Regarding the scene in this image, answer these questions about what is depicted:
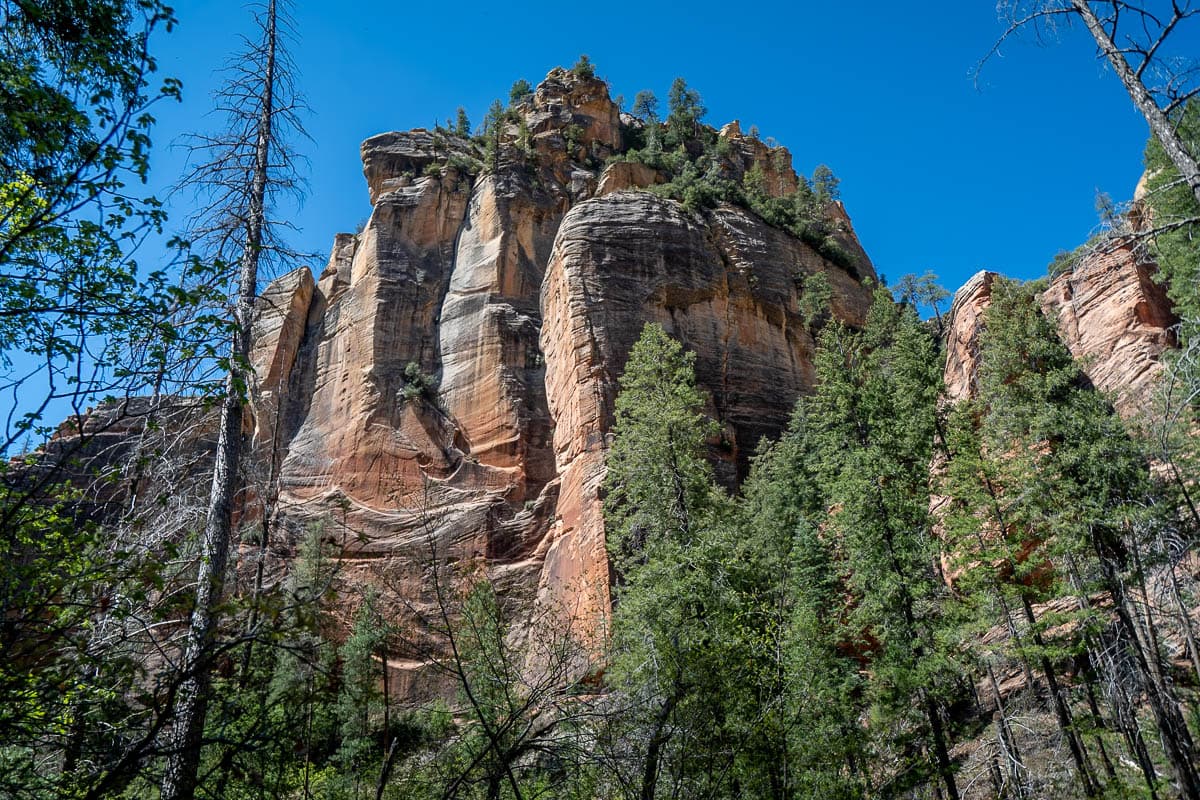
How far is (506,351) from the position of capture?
128ft

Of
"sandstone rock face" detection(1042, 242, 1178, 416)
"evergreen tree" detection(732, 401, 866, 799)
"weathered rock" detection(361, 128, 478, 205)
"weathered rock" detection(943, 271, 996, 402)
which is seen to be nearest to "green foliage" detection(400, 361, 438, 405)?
"weathered rock" detection(361, 128, 478, 205)

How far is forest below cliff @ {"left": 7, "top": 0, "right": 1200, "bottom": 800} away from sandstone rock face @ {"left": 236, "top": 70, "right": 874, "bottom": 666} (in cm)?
21

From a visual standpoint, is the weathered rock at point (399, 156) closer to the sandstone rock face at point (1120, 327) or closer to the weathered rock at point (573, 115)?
the weathered rock at point (573, 115)

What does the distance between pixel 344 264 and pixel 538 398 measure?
15.9m

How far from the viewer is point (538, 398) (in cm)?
3769

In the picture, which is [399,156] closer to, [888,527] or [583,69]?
[583,69]

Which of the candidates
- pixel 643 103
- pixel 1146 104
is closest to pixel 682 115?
pixel 643 103

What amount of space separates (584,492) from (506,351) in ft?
39.2

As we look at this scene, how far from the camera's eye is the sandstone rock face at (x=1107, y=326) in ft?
90.9

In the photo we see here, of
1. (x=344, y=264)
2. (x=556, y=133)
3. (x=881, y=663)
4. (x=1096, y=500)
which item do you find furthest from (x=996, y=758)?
(x=556, y=133)

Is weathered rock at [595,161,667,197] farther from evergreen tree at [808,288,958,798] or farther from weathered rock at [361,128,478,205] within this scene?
evergreen tree at [808,288,958,798]

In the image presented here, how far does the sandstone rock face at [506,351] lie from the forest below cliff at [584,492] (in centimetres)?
21

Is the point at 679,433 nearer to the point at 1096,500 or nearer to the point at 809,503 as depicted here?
the point at 809,503

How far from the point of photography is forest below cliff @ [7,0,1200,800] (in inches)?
207
